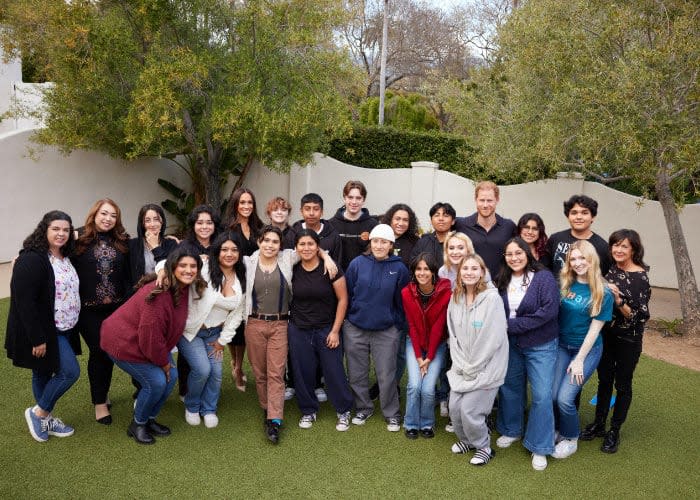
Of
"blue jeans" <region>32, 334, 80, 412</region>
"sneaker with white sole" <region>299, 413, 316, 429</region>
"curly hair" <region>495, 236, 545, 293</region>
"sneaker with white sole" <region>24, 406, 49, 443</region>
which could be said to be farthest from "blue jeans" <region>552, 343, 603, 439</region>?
"sneaker with white sole" <region>24, 406, 49, 443</region>

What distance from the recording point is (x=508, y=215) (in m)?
11.8

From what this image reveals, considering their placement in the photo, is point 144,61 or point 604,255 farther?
point 144,61

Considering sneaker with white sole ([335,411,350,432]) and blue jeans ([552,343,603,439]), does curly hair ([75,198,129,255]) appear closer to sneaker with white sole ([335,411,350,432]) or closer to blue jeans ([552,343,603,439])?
sneaker with white sole ([335,411,350,432])

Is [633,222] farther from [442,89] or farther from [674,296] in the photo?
[442,89]

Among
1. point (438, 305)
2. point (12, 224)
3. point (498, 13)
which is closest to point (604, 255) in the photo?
point (438, 305)

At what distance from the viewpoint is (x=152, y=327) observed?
4324 millimetres

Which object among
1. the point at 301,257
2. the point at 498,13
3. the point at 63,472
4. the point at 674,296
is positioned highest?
the point at 498,13

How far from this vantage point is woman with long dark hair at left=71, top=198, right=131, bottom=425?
4656mm

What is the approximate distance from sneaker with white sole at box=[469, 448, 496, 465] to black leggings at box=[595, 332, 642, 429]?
106 centimetres

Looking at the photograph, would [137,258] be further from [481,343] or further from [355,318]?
[481,343]

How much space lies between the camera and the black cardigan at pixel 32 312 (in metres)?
4.19

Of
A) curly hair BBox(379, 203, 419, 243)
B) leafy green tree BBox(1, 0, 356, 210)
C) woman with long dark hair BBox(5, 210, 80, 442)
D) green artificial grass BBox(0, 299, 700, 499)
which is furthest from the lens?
leafy green tree BBox(1, 0, 356, 210)

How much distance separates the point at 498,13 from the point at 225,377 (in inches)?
1034

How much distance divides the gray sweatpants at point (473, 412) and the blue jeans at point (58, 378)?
Result: 9.11 ft
